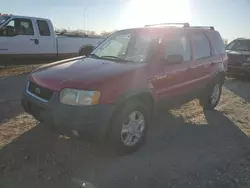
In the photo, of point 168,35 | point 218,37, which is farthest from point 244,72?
point 168,35

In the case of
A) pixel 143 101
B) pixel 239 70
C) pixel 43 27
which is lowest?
pixel 239 70

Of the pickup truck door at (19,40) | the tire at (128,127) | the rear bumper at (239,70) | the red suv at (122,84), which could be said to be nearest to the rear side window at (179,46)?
the red suv at (122,84)

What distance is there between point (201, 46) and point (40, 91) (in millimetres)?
3328

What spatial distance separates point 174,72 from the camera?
4.52 m

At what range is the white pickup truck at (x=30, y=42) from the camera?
30.6 ft

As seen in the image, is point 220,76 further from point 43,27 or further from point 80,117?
point 43,27

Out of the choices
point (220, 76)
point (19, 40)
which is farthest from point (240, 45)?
point (19, 40)

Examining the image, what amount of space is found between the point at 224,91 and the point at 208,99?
2.64 metres

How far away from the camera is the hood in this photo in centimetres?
349

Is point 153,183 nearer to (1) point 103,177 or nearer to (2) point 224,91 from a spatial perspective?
(1) point 103,177

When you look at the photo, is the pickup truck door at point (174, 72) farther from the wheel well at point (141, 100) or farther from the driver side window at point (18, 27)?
the driver side window at point (18, 27)

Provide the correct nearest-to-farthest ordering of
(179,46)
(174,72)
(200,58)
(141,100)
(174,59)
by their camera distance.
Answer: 1. (141,100)
2. (174,59)
3. (174,72)
4. (179,46)
5. (200,58)

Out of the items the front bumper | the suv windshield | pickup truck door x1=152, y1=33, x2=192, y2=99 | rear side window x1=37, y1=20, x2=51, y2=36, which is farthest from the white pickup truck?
the front bumper

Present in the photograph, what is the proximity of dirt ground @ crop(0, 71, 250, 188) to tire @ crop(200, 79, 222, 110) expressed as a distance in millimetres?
723
